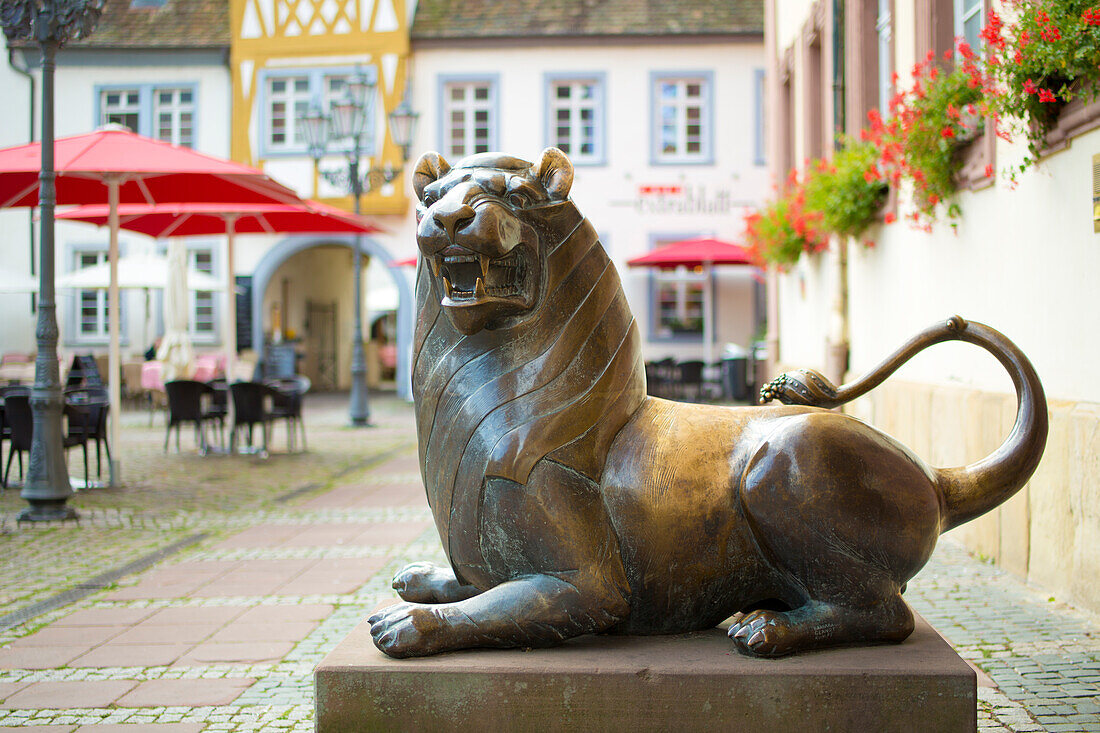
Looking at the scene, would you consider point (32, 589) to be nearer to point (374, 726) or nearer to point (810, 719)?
point (374, 726)

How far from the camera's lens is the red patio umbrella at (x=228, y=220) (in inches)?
435

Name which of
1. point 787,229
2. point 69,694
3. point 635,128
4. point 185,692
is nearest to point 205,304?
point 635,128

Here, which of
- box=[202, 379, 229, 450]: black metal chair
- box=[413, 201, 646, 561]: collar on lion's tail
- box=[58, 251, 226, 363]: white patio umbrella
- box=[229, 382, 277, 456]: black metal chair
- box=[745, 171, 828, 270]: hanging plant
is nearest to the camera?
box=[413, 201, 646, 561]: collar on lion's tail

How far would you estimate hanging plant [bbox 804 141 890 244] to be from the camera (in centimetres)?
819

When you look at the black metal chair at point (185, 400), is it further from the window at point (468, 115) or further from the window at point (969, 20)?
the window at point (468, 115)

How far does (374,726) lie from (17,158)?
25.0ft

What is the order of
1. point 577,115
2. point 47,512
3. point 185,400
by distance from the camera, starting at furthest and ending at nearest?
1. point 577,115
2. point 185,400
3. point 47,512

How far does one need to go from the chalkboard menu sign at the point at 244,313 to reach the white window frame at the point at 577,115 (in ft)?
23.5

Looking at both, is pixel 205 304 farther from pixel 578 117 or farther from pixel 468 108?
pixel 578 117

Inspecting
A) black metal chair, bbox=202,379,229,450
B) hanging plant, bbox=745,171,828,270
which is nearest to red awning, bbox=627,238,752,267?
hanging plant, bbox=745,171,828,270

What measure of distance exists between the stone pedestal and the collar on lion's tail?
0.34 m

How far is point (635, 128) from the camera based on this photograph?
2212 cm

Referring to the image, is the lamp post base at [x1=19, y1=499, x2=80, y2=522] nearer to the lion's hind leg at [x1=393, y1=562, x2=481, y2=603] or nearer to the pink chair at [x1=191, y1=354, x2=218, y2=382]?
the lion's hind leg at [x1=393, y1=562, x2=481, y2=603]

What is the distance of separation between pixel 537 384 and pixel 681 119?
20814mm
